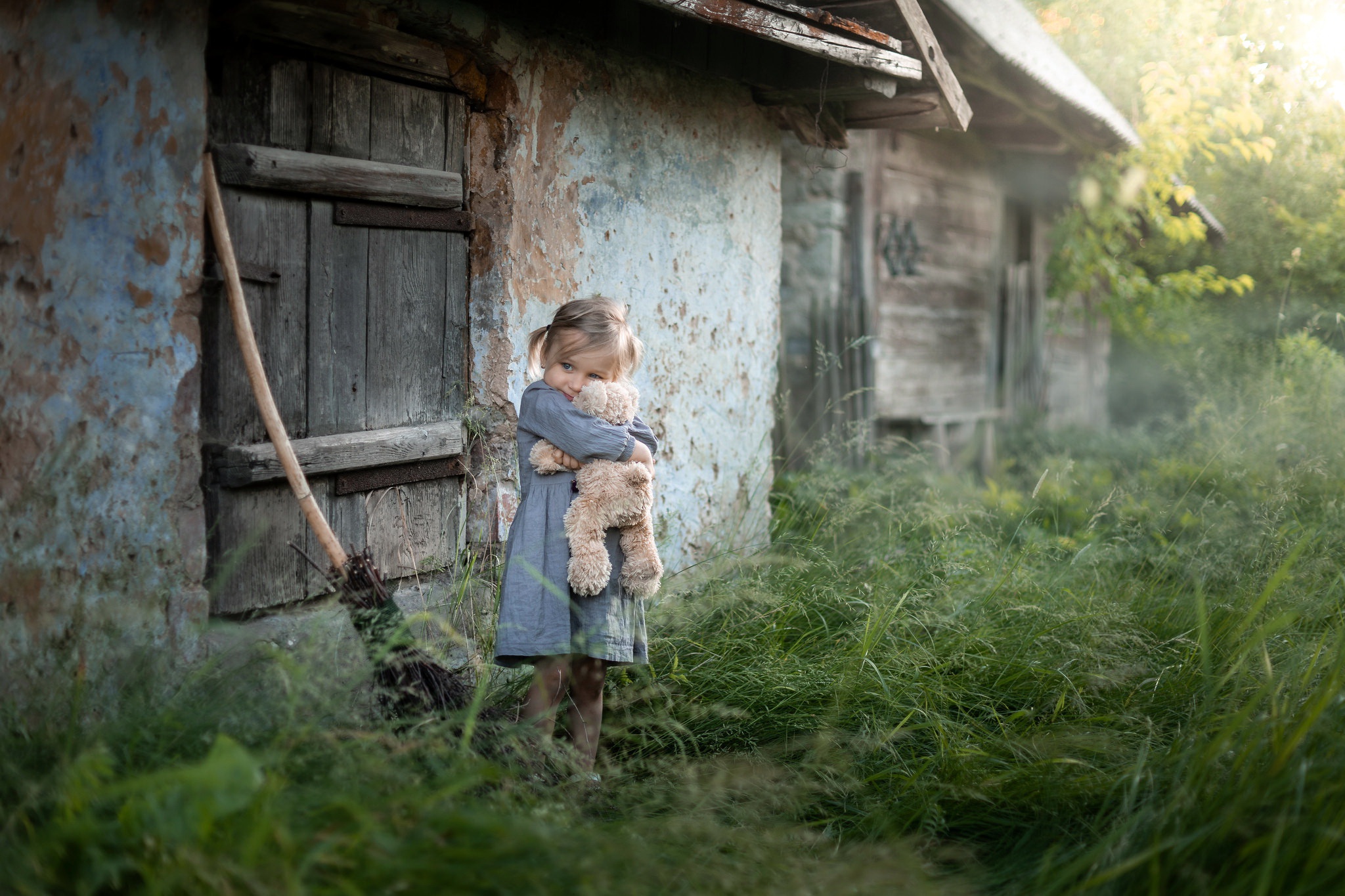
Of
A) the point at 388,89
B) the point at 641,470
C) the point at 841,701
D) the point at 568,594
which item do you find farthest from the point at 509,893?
the point at 388,89

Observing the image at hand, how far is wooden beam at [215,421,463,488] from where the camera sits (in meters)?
2.59

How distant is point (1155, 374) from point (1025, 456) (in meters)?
4.92

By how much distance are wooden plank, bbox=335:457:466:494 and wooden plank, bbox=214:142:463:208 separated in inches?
32.6

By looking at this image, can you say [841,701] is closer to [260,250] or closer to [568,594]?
[568,594]

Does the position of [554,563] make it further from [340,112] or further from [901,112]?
[901,112]

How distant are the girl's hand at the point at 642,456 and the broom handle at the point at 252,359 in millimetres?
796

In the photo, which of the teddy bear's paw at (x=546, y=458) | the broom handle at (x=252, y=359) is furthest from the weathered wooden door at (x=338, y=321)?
the teddy bear's paw at (x=546, y=458)

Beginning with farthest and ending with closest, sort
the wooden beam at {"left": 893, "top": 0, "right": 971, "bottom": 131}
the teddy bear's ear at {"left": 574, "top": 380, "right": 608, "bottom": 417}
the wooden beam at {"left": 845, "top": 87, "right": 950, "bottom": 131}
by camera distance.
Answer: the wooden beam at {"left": 845, "top": 87, "right": 950, "bottom": 131}
the wooden beam at {"left": 893, "top": 0, "right": 971, "bottom": 131}
the teddy bear's ear at {"left": 574, "top": 380, "right": 608, "bottom": 417}

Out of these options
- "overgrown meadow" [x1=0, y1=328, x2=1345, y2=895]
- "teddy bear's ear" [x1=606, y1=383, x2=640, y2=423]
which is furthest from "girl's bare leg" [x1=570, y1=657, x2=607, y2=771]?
"teddy bear's ear" [x1=606, y1=383, x2=640, y2=423]

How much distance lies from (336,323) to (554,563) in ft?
3.39

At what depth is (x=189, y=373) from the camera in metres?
2.42

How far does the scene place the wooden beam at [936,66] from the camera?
13.1 feet

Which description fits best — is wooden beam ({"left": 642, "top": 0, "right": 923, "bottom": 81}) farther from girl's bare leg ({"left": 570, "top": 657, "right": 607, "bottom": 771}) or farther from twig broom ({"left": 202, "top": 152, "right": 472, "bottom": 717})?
girl's bare leg ({"left": 570, "top": 657, "right": 607, "bottom": 771})

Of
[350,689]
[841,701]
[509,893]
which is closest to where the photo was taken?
[509,893]
